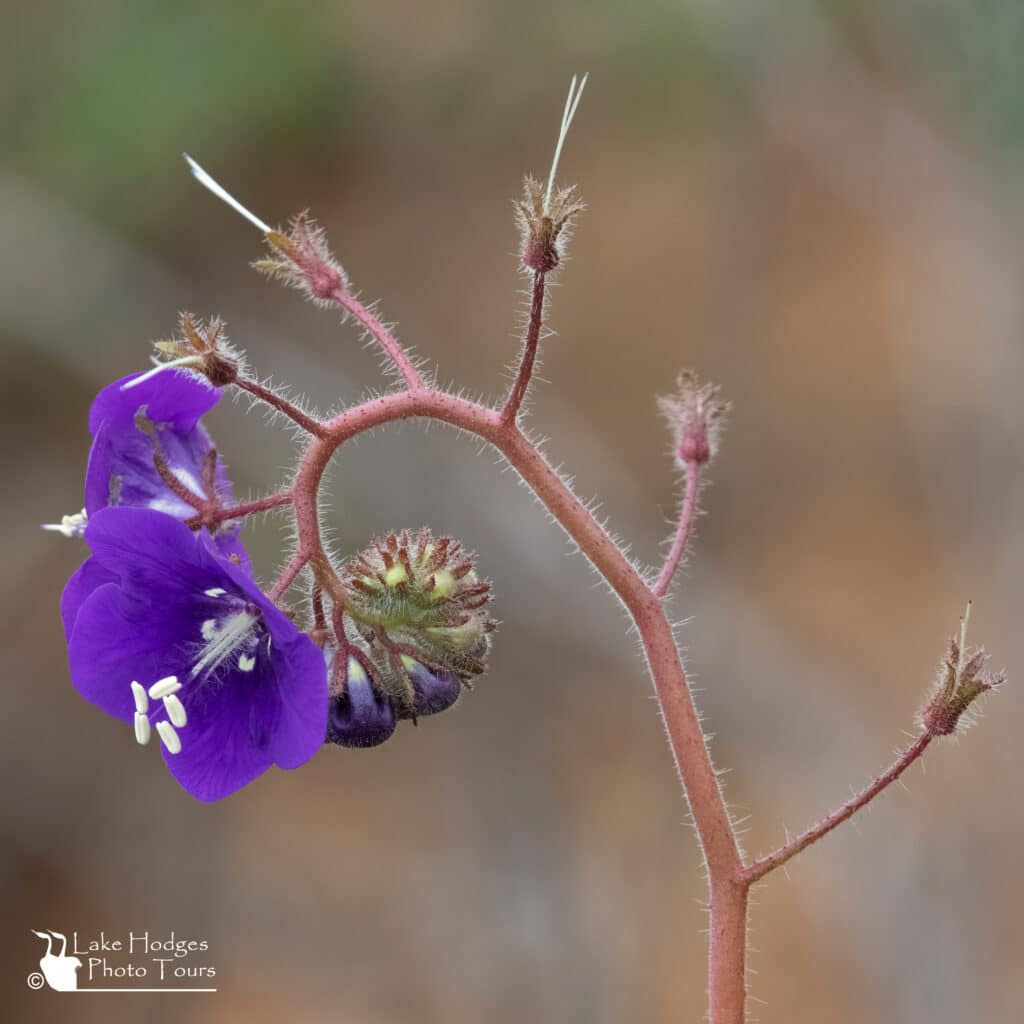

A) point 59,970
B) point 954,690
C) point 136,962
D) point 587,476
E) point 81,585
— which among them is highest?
point 587,476

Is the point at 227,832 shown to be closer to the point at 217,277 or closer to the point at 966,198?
the point at 217,277

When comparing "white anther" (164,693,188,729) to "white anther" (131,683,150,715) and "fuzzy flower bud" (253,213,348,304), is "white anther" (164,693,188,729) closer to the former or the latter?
"white anther" (131,683,150,715)

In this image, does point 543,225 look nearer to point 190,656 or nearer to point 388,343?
point 388,343

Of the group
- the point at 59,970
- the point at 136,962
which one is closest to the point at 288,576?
the point at 59,970

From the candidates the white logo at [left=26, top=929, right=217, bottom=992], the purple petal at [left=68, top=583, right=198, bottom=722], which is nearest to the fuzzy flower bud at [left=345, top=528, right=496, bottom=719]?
the purple petal at [left=68, top=583, right=198, bottom=722]

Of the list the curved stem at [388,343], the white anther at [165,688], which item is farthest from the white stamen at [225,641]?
the curved stem at [388,343]

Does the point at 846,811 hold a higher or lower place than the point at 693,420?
lower
